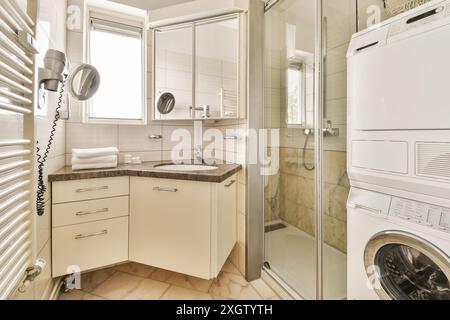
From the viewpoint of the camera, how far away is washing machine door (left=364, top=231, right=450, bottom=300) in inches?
34.1

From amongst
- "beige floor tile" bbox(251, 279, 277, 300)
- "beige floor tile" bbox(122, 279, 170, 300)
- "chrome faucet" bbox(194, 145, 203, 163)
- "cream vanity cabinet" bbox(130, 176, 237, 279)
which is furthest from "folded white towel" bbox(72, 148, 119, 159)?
"beige floor tile" bbox(251, 279, 277, 300)

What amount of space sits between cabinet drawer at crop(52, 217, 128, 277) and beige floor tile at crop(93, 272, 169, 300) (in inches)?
7.4

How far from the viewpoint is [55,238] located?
52.6 inches

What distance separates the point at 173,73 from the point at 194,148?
709mm

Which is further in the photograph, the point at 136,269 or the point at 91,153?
the point at 136,269

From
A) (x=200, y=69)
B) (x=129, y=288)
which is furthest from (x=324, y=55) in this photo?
(x=129, y=288)

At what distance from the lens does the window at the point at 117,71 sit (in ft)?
6.17

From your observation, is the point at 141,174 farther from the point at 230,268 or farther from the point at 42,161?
the point at 230,268

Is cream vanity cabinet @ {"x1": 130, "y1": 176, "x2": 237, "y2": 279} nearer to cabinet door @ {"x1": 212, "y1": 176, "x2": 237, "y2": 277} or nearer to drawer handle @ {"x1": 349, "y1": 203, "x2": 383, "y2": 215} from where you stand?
cabinet door @ {"x1": 212, "y1": 176, "x2": 237, "y2": 277}

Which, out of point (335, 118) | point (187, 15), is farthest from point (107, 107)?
point (335, 118)

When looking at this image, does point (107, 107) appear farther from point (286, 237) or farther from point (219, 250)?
point (286, 237)

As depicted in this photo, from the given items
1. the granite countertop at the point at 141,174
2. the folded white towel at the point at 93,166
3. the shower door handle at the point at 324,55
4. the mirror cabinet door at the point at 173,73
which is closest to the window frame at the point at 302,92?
the shower door handle at the point at 324,55

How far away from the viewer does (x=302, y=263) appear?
145cm

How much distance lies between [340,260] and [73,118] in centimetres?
221
